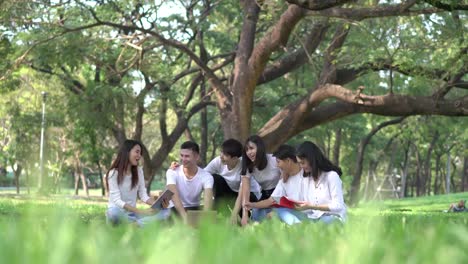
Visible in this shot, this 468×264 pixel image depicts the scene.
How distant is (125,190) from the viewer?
9586 millimetres

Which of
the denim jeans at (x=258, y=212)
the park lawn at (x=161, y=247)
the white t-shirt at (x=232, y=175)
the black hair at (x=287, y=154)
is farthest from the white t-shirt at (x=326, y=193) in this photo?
the park lawn at (x=161, y=247)

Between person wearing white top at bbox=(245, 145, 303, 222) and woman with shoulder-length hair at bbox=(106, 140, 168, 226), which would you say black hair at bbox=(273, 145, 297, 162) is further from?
woman with shoulder-length hair at bbox=(106, 140, 168, 226)

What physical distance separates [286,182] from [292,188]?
20 centimetres

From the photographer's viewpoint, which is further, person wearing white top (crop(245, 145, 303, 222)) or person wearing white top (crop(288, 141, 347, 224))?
person wearing white top (crop(245, 145, 303, 222))

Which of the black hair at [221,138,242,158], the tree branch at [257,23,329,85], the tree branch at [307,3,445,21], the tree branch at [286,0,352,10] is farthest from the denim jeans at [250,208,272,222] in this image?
the tree branch at [257,23,329,85]

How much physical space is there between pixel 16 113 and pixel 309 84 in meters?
14.1

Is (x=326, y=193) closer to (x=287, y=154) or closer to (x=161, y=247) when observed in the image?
(x=287, y=154)

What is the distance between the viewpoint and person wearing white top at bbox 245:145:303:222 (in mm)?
8852

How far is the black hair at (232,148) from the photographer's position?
10527 mm

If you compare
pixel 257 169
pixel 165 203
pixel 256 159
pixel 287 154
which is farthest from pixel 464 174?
pixel 165 203

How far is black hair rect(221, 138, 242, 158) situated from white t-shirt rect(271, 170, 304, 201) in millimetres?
1635

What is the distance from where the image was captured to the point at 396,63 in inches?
632

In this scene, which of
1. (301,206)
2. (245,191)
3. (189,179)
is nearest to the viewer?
(301,206)

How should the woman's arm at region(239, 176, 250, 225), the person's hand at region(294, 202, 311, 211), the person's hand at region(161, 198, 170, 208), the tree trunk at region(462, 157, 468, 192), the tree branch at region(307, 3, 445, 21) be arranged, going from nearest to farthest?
1. the person's hand at region(294, 202, 311, 211)
2. the person's hand at region(161, 198, 170, 208)
3. the woman's arm at region(239, 176, 250, 225)
4. the tree branch at region(307, 3, 445, 21)
5. the tree trunk at region(462, 157, 468, 192)
